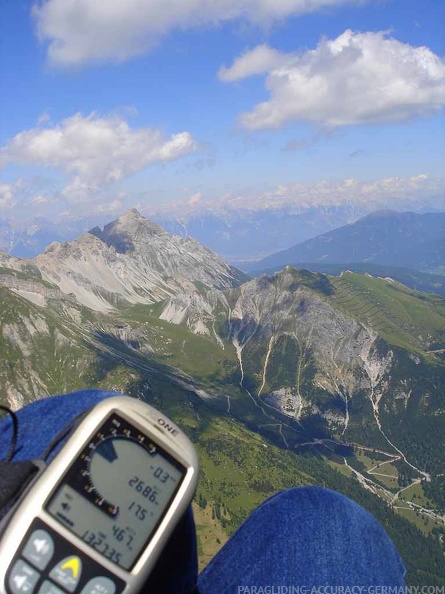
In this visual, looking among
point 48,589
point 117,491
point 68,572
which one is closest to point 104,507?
point 117,491

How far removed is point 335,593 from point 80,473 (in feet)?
12.6

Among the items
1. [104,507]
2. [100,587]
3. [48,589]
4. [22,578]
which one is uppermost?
[104,507]

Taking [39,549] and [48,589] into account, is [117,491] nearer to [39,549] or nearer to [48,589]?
[39,549]

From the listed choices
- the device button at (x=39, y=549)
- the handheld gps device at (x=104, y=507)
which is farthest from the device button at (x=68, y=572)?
the device button at (x=39, y=549)

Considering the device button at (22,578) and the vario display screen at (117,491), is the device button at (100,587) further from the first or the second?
the device button at (22,578)

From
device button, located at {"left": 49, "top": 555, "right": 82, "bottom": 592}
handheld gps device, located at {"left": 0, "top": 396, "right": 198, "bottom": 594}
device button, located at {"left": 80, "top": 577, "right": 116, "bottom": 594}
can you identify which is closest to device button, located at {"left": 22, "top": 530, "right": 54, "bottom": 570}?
handheld gps device, located at {"left": 0, "top": 396, "right": 198, "bottom": 594}

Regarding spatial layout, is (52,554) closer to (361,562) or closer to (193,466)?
(193,466)

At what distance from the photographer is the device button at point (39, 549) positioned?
348cm

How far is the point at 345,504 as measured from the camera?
6.34 m

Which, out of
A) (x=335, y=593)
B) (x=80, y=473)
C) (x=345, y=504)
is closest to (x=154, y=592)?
(x=80, y=473)

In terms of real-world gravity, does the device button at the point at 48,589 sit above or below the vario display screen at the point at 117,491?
below

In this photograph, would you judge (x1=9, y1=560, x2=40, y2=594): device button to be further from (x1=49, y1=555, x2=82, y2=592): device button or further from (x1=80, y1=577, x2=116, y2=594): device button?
(x1=80, y1=577, x2=116, y2=594): device button

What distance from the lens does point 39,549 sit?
140 inches

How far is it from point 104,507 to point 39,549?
0.58 meters
